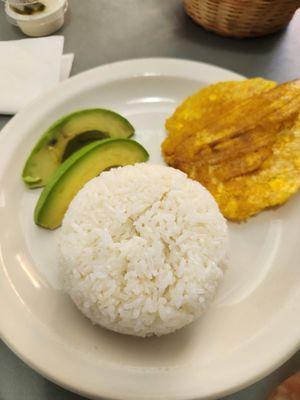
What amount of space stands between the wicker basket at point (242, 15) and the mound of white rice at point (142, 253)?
3.25ft

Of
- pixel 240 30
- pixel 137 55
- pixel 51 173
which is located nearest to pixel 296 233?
pixel 51 173

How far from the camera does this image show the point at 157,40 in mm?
2006

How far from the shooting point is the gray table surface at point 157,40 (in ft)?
6.13

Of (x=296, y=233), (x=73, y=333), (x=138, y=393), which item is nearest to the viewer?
(x=138, y=393)

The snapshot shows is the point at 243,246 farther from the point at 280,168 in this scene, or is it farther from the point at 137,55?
the point at 137,55

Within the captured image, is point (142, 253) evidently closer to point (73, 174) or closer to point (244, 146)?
point (73, 174)

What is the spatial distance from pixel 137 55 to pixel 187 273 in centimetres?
134

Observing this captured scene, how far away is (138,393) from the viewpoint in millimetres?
892

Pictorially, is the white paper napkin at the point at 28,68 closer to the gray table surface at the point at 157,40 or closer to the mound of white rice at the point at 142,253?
the gray table surface at the point at 157,40

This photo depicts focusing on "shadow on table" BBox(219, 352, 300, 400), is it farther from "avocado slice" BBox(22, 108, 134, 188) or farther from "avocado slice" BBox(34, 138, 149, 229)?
"avocado slice" BBox(22, 108, 134, 188)

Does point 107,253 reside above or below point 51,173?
above

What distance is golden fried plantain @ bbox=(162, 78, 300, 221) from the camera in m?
1.26

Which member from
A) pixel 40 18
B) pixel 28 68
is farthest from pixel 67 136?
pixel 40 18

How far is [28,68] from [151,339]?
129 cm
